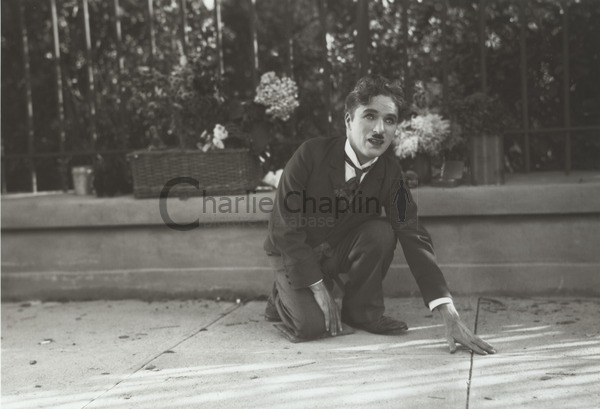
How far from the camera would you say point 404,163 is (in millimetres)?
4715

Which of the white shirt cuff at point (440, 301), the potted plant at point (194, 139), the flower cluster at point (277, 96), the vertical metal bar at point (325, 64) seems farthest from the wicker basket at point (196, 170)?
the white shirt cuff at point (440, 301)

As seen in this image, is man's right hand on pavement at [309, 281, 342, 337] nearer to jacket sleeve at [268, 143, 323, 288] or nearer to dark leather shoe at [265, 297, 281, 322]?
jacket sleeve at [268, 143, 323, 288]

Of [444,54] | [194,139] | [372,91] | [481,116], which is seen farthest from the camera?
[194,139]

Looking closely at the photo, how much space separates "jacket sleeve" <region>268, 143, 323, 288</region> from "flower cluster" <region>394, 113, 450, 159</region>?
83cm

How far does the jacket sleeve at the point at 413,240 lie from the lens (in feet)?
11.7

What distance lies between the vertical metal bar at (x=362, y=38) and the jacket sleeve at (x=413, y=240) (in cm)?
105

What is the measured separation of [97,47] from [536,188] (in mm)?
3949

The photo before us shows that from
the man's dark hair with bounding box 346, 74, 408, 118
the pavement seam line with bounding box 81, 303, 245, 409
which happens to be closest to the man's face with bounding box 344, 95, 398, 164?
the man's dark hair with bounding box 346, 74, 408, 118

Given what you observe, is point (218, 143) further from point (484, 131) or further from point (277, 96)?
point (484, 131)

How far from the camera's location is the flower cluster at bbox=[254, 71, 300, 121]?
15.3 feet

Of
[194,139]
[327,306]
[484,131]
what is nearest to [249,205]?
[194,139]

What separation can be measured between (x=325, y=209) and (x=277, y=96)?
43.1 inches

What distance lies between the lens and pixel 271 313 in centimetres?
413

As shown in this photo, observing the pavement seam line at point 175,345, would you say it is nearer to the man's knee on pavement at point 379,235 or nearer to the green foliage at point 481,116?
the man's knee on pavement at point 379,235
